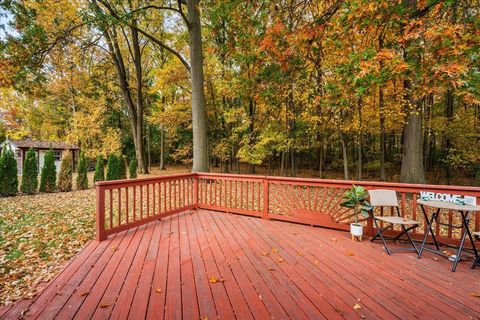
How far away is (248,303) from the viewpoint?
82.3 inches

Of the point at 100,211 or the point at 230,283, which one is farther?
the point at 100,211

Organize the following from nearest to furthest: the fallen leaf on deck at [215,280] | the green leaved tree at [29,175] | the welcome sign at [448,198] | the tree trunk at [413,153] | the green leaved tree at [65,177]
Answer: the fallen leaf on deck at [215,280], the welcome sign at [448,198], the tree trunk at [413,153], the green leaved tree at [29,175], the green leaved tree at [65,177]

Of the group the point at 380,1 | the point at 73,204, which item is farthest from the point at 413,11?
the point at 73,204

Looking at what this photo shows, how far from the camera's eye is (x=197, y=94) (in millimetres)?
7500

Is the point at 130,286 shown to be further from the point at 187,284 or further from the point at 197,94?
the point at 197,94

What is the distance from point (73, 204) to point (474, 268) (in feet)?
27.5

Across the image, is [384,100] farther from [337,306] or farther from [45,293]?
[45,293]

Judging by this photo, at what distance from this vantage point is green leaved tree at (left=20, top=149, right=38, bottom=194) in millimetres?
7879

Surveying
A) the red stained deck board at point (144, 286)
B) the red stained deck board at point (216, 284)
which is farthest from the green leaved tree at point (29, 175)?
the red stained deck board at point (216, 284)

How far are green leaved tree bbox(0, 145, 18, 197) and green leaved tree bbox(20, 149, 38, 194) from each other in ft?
0.78

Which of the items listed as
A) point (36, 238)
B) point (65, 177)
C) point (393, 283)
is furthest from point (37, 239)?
point (65, 177)

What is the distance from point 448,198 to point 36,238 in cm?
649

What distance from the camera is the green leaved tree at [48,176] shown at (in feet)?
27.0

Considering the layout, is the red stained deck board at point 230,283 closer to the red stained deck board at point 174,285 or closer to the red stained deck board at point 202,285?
the red stained deck board at point 202,285
